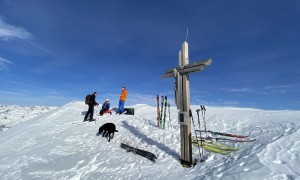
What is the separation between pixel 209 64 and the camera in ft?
26.0

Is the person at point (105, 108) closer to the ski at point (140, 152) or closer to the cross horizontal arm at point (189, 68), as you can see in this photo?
the ski at point (140, 152)

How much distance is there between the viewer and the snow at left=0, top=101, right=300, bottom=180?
6.66 meters

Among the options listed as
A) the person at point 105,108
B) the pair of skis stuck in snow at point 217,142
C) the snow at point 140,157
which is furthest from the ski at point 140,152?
the person at point 105,108

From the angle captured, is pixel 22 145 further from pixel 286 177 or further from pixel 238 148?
pixel 286 177

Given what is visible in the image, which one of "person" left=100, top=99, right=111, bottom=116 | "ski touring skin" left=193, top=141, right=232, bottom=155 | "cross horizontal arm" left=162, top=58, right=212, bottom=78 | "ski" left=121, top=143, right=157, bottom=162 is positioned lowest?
"ski" left=121, top=143, right=157, bottom=162

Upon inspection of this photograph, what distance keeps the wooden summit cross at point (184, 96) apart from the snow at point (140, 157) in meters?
0.59

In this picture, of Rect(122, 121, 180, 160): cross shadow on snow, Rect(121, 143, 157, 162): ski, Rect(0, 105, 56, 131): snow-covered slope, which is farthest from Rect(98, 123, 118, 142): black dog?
Rect(0, 105, 56, 131): snow-covered slope

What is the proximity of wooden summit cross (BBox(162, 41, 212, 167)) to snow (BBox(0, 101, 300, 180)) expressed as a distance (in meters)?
0.59

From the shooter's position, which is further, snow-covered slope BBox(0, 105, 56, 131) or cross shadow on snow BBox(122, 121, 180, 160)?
snow-covered slope BBox(0, 105, 56, 131)

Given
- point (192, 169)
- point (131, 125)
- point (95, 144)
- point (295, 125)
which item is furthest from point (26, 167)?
point (295, 125)

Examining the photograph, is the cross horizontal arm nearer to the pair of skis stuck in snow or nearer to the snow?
the pair of skis stuck in snow

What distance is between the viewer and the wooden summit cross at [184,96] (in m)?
8.49

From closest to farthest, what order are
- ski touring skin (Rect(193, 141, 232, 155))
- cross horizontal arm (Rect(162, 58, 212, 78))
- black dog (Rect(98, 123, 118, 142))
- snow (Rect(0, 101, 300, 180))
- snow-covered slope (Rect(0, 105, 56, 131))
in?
snow (Rect(0, 101, 300, 180))
cross horizontal arm (Rect(162, 58, 212, 78))
ski touring skin (Rect(193, 141, 232, 155))
black dog (Rect(98, 123, 118, 142))
snow-covered slope (Rect(0, 105, 56, 131))

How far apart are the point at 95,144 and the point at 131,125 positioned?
129 inches
